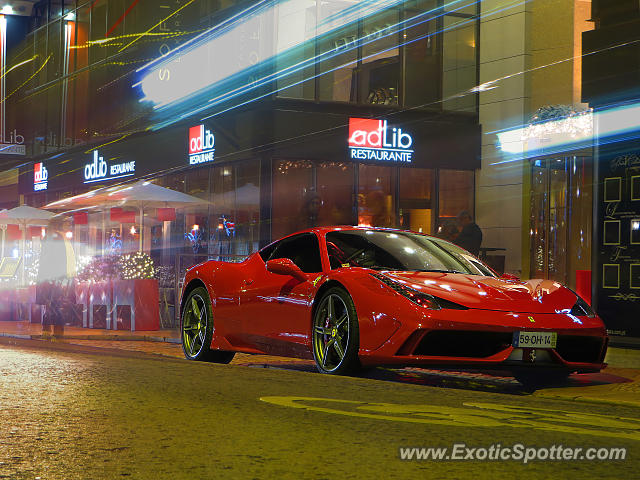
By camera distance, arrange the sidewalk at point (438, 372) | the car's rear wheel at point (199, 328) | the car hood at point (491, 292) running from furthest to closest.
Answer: the car's rear wheel at point (199, 328) → the car hood at point (491, 292) → the sidewalk at point (438, 372)

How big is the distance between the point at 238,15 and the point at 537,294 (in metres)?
17.6

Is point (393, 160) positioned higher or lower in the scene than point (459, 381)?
higher

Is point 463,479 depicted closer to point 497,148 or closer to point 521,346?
point 521,346

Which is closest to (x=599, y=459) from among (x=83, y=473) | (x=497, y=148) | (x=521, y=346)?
(x=83, y=473)

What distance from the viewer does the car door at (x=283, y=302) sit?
29.5ft

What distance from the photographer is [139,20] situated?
101ft

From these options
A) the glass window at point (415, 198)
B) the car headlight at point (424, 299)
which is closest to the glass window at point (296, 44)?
the glass window at point (415, 198)

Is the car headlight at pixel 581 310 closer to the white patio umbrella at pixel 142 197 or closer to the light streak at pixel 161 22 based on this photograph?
the white patio umbrella at pixel 142 197

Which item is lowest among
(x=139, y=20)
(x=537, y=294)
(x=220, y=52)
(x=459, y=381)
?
(x=459, y=381)

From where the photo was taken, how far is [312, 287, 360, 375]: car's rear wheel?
8258 millimetres

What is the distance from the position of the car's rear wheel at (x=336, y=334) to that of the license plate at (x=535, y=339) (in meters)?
1.27

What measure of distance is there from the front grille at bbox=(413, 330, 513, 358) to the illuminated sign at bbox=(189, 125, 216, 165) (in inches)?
683

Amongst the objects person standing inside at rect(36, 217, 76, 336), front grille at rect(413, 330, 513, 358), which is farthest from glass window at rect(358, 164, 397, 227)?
front grille at rect(413, 330, 513, 358)
